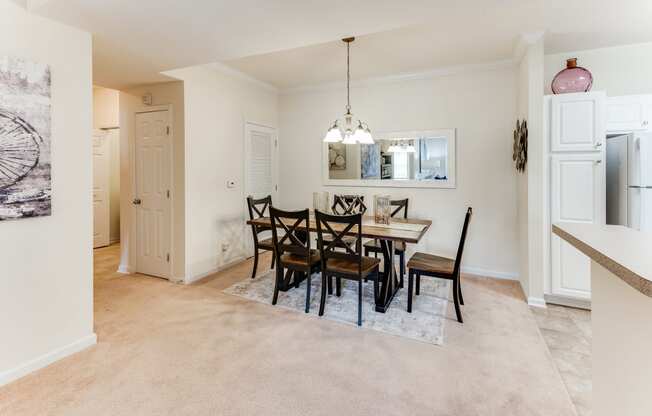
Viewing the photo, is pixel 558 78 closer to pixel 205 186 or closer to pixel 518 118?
pixel 518 118

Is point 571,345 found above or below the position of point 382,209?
below

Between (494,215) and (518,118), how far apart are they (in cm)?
114

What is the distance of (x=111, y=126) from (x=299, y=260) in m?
4.37

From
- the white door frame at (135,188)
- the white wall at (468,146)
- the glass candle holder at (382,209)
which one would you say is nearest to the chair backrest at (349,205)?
the white wall at (468,146)

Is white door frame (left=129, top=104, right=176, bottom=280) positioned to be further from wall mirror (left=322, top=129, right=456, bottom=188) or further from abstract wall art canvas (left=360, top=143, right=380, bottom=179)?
abstract wall art canvas (left=360, top=143, right=380, bottom=179)

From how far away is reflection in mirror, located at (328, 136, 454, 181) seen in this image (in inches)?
166

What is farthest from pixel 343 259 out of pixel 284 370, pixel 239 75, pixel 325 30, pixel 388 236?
pixel 239 75

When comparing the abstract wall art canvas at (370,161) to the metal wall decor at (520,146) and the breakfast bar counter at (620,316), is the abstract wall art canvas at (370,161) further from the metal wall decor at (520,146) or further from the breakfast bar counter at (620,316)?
the breakfast bar counter at (620,316)

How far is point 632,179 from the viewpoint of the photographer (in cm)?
275

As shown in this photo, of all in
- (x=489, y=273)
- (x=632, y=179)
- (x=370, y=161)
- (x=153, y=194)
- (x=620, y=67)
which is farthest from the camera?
(x=370, y=161)

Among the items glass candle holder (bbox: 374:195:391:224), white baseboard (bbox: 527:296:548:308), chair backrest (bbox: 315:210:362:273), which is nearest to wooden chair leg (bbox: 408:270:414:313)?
chair backrest (bbox: 315:210:362:273)

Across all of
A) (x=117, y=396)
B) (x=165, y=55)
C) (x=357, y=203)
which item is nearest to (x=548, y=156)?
(x=357, y=203)

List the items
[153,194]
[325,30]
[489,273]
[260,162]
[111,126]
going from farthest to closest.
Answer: [111,126] → [260,162] → [489,273] → [153,194] → [325,30]

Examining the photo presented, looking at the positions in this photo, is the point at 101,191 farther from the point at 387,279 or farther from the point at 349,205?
the point at 387,279
